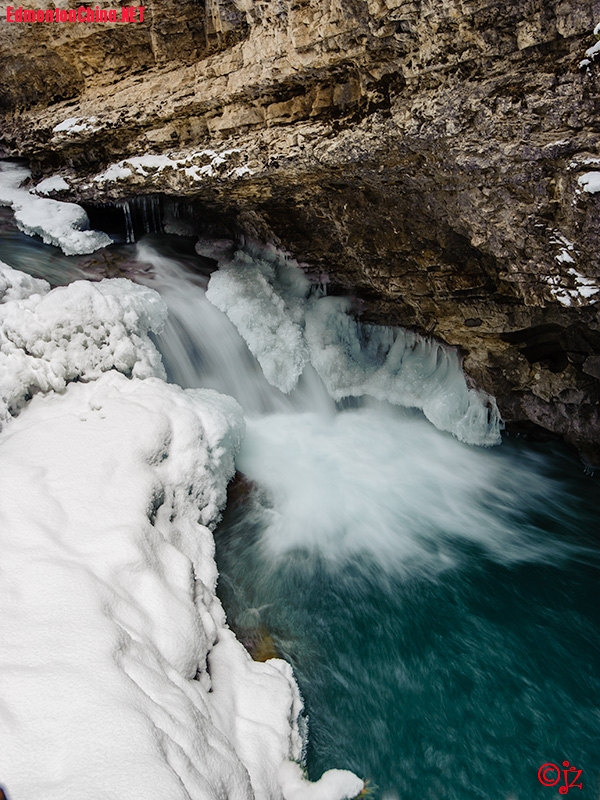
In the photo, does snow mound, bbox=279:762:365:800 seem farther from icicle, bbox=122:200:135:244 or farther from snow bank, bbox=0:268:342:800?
icicle, bbox=122:200:135:244

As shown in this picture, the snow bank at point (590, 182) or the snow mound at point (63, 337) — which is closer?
the snow bank at point (590, 182)

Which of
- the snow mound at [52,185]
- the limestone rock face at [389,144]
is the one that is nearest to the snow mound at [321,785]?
the limestone rock face at [389,144]

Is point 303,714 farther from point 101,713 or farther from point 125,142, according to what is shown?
point 125,142

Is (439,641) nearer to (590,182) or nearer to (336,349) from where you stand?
(590,182)

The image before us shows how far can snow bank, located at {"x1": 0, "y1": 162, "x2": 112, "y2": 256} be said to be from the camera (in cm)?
686

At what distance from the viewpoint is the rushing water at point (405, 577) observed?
3062mm

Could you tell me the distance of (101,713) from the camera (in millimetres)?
2102

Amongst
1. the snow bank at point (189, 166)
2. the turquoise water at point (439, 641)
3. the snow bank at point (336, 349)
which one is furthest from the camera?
the snow bank at point (336, 349)

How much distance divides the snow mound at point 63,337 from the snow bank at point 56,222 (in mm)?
1630

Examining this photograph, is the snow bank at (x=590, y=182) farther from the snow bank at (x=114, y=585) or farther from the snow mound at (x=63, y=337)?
the snow mound at (x=63, y=337)

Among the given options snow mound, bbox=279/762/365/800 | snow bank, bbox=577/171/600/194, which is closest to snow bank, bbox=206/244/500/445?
snow bank, bbox=577/171/600/194

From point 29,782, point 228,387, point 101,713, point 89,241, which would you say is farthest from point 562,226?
point 89,241

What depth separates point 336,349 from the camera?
22.1 feet

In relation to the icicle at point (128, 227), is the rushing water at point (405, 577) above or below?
below
